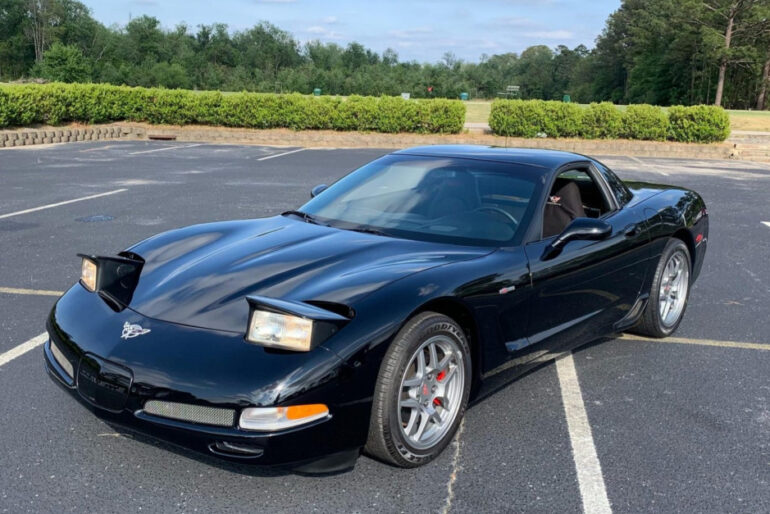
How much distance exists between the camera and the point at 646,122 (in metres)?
23.7

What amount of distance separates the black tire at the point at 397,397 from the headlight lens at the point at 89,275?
62.8 inches

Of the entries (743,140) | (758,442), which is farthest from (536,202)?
(743,140)

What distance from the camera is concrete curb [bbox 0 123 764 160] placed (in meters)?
22.6

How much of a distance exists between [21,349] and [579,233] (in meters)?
3.52

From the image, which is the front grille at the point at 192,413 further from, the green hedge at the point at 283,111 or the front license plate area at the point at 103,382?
the green hedge at the point at 283,111

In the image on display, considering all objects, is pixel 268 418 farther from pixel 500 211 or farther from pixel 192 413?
pixel 500 211

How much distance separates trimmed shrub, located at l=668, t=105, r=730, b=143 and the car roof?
68.9ft

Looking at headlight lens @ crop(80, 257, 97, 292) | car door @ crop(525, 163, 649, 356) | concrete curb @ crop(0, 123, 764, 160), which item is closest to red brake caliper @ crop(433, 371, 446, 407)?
car door @ crop(525, 163, 649, 356)

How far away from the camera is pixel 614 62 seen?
11194 centimetres

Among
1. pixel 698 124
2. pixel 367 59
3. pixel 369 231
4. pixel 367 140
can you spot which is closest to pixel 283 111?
pixel 367 140

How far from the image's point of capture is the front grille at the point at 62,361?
3.13 m

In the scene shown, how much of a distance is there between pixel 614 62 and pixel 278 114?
323 ft

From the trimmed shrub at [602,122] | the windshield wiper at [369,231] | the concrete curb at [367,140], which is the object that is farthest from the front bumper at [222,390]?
A: the trimmed shrub at [602,122]

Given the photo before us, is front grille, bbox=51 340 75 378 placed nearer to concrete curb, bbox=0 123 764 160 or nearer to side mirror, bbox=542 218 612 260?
side mirror, bbox=542 218 612 260
